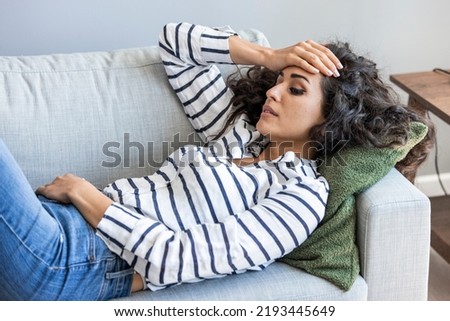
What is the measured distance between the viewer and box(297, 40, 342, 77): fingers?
150 centimetres

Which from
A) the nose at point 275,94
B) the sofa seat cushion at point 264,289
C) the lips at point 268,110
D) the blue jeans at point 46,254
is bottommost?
the sofa seat cushion at point 264,289

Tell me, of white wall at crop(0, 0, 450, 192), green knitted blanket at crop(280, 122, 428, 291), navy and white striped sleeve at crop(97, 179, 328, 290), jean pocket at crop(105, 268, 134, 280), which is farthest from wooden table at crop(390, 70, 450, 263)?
jean pocket at crop(105, 268, 134, 280)

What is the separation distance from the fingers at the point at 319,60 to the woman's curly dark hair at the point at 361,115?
0.07 ft

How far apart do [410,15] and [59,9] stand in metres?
1.09

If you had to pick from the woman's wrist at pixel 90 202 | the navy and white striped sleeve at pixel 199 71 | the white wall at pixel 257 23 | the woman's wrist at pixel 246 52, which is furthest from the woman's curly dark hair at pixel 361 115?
the woman's wrist at pixel 90 202

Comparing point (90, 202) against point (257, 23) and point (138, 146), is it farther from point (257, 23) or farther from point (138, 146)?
point (257, 23)

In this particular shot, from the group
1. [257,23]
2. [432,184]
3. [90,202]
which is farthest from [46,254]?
[432,184]

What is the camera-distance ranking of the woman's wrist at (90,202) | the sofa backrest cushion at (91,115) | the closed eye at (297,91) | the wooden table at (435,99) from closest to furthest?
the woman's wrist at (90,202), the closed eye at (297,91), the sofa backrest cushion at (91,115), the wooden table at (435,99)

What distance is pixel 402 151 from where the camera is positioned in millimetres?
1500

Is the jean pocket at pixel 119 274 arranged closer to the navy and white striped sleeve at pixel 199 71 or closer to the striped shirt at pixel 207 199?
the striped shirt at pixel 207 199

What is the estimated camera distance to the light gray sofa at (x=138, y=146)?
1.41 meters

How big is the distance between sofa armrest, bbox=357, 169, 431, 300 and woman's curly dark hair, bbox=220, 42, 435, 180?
11 cm

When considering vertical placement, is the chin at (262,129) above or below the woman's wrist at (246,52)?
below

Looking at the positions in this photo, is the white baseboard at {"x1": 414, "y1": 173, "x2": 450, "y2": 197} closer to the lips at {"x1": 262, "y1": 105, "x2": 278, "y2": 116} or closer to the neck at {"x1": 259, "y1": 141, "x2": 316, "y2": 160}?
the neck at {"x1": 259, "y1": 141, "x2": 316, "y2": 160}
